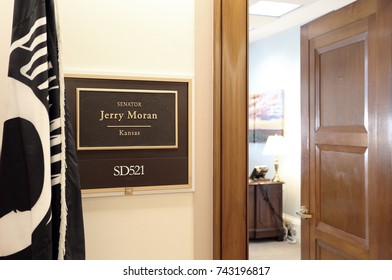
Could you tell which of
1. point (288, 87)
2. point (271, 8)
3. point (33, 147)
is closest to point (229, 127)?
point (33, 147)

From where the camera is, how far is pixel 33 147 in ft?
2.75

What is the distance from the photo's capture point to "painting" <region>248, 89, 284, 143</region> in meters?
5.05

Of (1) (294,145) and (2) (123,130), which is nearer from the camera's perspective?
(2) (123,130)

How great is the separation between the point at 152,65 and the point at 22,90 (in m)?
0.41

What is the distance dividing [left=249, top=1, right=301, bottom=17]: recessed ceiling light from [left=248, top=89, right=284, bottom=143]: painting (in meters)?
1.15

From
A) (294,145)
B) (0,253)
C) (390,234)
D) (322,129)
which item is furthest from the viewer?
(294,145)

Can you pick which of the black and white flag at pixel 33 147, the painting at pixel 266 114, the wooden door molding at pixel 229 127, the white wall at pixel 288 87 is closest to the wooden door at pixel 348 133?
the wooden door molding at pixel 229 127

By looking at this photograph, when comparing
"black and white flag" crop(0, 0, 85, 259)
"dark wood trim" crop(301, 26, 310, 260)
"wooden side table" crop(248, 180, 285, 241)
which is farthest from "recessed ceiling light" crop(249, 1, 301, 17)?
"black and white flag" crop(0, 0, 85, 259)

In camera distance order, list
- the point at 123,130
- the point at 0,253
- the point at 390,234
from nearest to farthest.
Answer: the point at 0,253
the point at 123,130
the point at 390,234

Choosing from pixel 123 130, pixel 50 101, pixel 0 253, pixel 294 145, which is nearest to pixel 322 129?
pixel 123 130

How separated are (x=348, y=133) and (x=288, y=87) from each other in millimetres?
3089

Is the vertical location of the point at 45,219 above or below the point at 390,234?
above

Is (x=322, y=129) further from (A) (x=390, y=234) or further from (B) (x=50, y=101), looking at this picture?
(B) (x=50, y=101)

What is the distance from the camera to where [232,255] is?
1.21 meters
